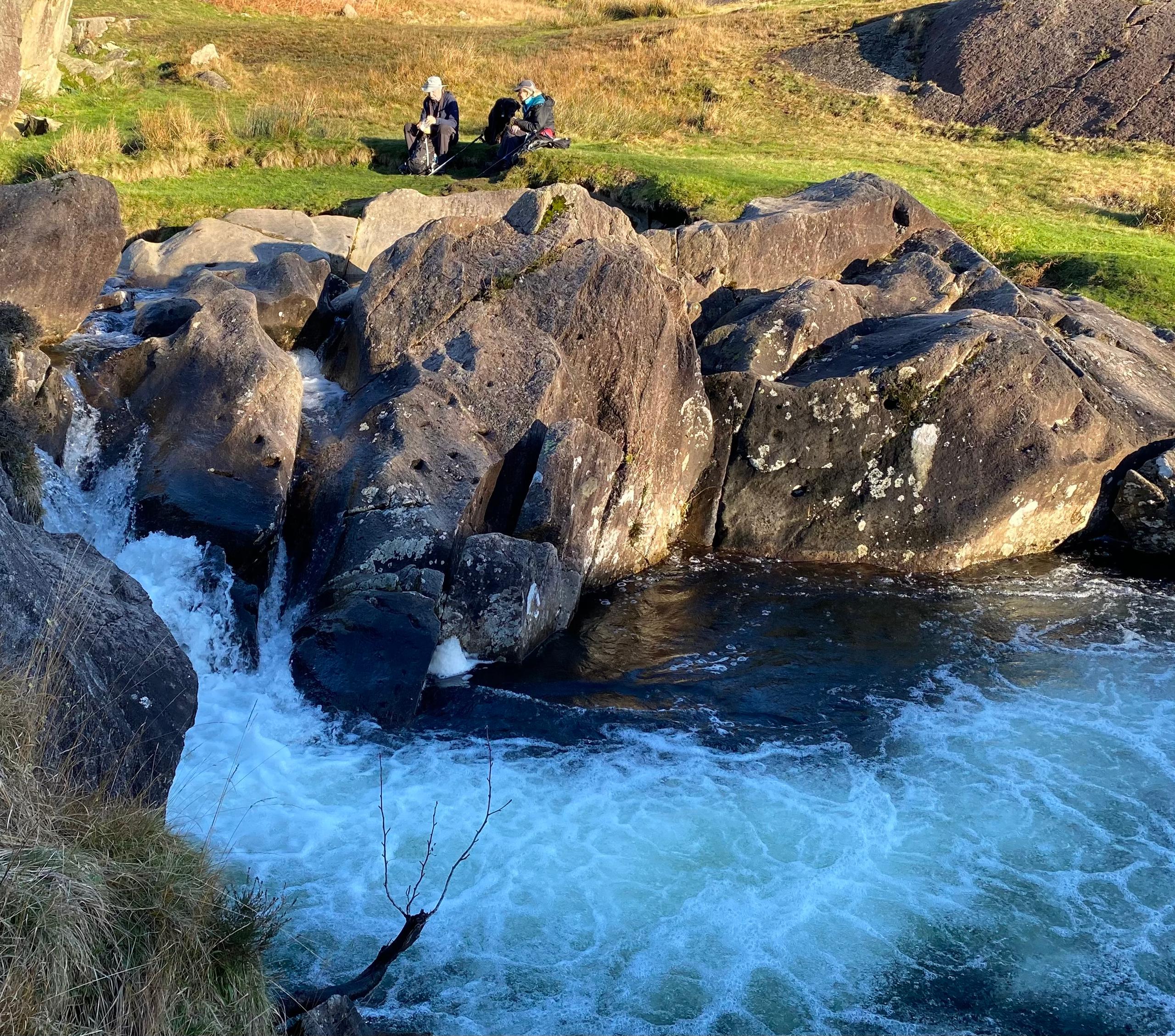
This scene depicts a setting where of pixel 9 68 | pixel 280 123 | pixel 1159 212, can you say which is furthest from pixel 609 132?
pixel 9 68

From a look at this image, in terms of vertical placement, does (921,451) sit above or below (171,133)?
below

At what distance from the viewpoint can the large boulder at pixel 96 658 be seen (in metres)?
6.05

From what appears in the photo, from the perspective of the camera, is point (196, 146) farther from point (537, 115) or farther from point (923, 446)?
point (923, 446)

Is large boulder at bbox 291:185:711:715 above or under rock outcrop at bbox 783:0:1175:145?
under

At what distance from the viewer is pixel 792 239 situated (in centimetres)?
1555

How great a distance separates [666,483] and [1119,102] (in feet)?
78.3

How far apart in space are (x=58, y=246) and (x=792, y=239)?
9339 millimetres

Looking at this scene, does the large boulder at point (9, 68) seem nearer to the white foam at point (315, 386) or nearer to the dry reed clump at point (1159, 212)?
the white foam at point (315, 386)

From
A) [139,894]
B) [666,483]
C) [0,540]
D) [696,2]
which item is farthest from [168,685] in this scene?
[696,2]

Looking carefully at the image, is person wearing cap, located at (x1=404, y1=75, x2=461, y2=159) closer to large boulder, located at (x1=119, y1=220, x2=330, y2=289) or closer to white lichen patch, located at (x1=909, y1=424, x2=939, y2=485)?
large boulder, located at (x1=119, y1=220, x2=330, y2=289)

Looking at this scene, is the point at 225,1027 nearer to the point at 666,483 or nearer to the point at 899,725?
the point at 899,725

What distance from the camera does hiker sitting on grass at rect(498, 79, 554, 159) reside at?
21734 mm

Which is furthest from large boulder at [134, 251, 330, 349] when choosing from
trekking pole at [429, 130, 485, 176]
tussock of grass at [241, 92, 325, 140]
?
tussock of grass at [241, 92, 325, 140]

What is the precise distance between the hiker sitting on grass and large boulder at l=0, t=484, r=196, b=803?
15777 mm
